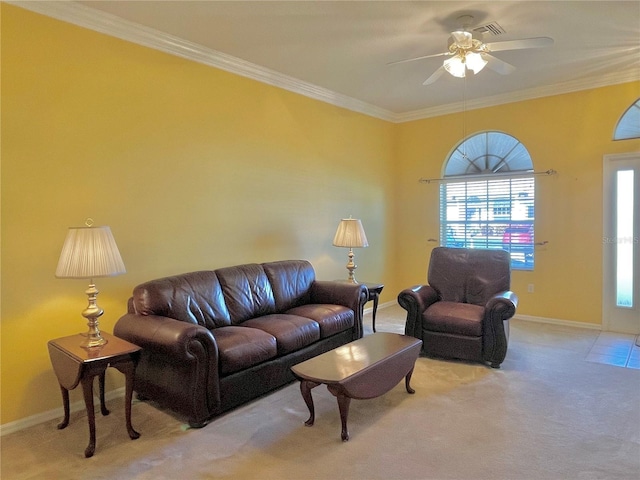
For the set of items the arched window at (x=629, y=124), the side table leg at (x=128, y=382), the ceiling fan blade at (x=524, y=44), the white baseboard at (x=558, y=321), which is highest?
the ceiling fan blade at (x=524, y=44)

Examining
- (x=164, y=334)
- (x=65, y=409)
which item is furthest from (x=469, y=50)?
(x=65, y=409)

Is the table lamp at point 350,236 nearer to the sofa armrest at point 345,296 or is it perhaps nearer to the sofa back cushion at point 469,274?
the sofa armrest at point 345,296

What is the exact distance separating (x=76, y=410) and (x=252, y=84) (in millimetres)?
3329

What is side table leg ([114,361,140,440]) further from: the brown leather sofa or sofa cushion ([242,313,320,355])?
sofa cushion ([242,313,320,355])

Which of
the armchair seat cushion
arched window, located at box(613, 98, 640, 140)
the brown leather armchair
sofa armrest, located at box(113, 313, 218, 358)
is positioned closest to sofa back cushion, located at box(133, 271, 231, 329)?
sofa armrest, located at box(113, 313, 218, 358)

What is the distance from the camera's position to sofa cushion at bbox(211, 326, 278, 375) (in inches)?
117

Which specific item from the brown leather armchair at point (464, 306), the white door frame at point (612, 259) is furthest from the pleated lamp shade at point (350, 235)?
the white door frame at point (612, 259)

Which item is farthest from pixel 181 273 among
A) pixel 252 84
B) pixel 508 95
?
pixel 508 95

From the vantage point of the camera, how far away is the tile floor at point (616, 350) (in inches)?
157

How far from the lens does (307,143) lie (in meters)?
5.13

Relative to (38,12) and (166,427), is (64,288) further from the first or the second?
(38,12)

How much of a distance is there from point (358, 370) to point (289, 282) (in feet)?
5.69

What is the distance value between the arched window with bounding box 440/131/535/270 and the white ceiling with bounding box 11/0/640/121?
3.00ft

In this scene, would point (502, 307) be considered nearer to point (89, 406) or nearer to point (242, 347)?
point (242, 347)
